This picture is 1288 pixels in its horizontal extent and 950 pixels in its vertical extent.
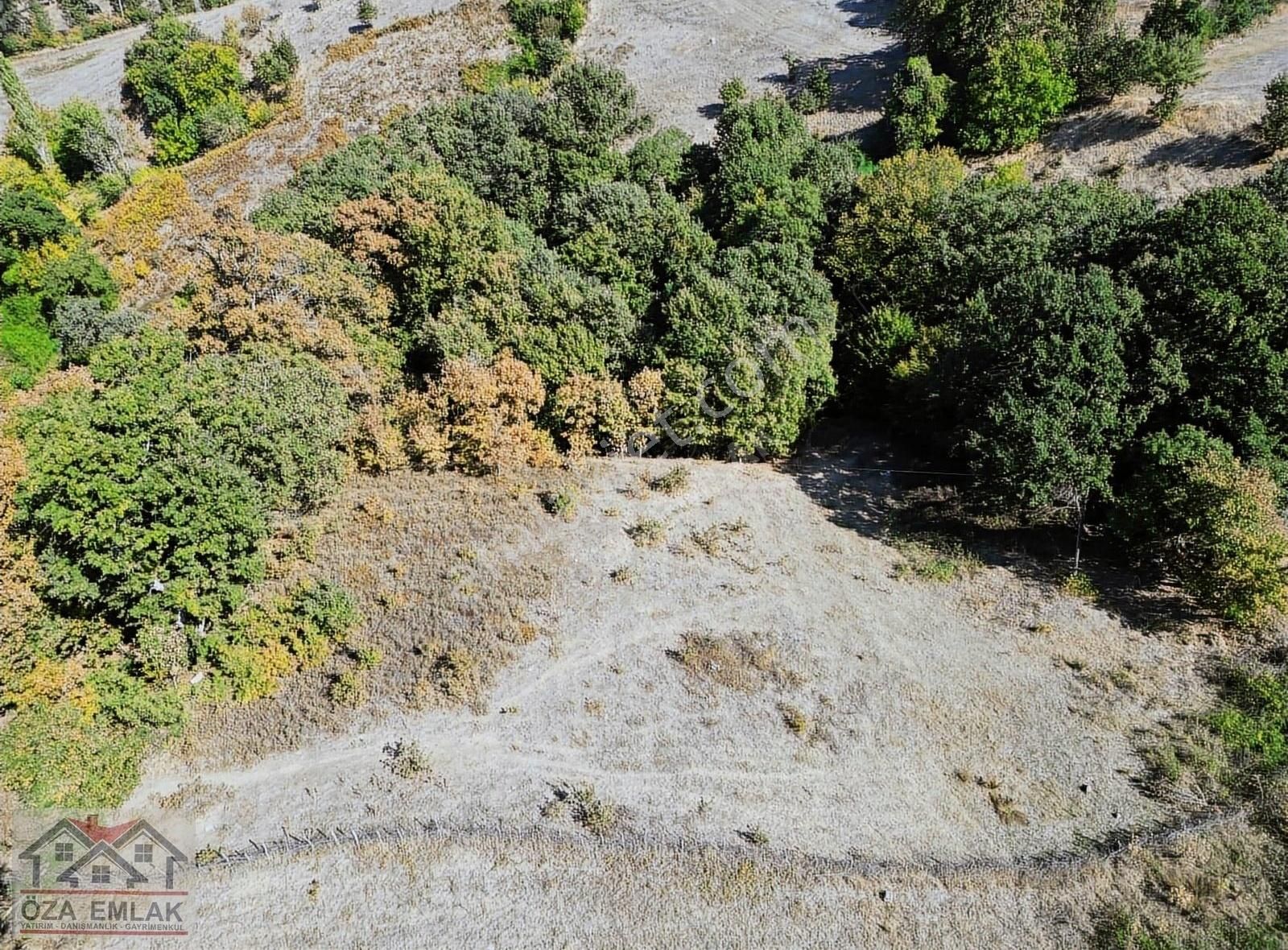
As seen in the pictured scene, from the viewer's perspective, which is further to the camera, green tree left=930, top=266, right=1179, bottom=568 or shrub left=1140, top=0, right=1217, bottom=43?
shrub left=1140, top=0, right=1217, bottom=43

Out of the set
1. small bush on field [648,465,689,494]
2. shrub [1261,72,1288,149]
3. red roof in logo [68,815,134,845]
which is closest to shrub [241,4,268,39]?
small bush on field [648,465,689,494]

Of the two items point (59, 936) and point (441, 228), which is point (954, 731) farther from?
point (441, 228)

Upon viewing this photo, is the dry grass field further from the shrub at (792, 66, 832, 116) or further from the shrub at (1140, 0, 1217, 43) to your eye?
the shrub at (1140, 0, 1217, 43)

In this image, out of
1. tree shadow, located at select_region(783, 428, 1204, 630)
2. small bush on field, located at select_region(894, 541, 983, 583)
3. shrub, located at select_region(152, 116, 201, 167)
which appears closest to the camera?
tree shadow, located at select_region(783, 428, 1204, 630)

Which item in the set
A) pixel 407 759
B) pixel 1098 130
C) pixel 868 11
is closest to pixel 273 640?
pixel 407 759

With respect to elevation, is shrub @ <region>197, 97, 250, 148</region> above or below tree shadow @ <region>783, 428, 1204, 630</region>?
above

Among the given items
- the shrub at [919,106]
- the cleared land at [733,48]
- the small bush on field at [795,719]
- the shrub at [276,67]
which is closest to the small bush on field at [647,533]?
the small bush on field at [795,719]

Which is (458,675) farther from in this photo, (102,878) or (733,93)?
(733,93)

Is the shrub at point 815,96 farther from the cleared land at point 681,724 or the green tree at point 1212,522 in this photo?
the green tree at point 1212,522
